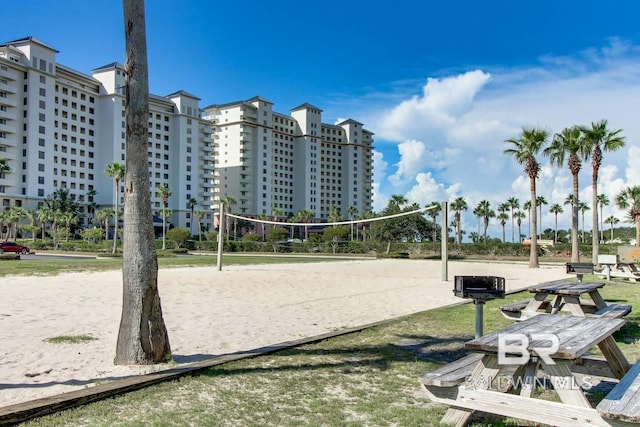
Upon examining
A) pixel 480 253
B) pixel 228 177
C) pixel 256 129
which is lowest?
pixel 480 253

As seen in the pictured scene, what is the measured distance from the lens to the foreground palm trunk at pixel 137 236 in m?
5.20

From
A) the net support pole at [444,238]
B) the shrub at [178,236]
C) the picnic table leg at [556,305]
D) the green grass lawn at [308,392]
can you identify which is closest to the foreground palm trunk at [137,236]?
→ the green grass lawn at [308,392]

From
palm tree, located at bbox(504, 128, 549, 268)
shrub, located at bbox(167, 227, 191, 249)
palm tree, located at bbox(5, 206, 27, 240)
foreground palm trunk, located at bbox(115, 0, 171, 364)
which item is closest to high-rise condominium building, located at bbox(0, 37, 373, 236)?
palm tree, located at bbox(5, 206, 27, 240)

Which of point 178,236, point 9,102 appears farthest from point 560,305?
point 9,102

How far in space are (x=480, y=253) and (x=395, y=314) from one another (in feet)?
139

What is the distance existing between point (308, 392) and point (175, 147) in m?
111

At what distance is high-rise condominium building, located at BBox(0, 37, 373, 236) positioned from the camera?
8444cm

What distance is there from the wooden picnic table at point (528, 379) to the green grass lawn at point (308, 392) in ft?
1.86

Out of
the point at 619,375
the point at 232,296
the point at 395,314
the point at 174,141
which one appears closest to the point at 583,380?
the point at 619,375

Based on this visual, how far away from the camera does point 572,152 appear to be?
28781 mm

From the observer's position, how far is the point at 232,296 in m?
12.0

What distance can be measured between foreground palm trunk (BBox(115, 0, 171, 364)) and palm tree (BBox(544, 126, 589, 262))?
27.9 metres

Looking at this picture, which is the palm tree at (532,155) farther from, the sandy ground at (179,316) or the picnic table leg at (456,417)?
the picnic table leg at (456,417)

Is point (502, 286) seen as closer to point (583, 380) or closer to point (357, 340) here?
point (583, 380)
